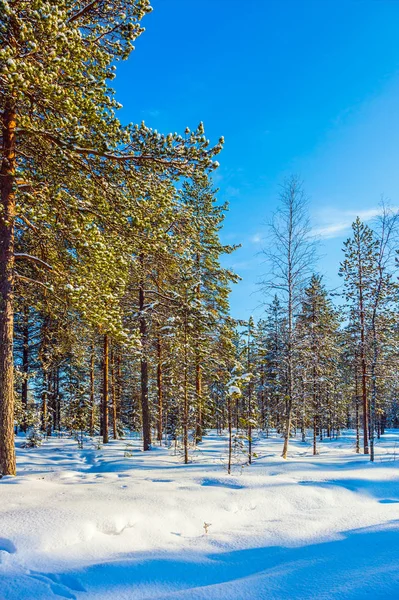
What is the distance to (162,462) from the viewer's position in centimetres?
1233

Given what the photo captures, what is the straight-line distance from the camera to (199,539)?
4961 mm

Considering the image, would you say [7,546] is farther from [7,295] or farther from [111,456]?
[111,456]

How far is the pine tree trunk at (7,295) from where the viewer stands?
7.54m

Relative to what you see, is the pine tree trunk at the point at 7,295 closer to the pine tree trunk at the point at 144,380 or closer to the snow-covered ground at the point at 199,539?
the snow-covered ground at the point at 199,539

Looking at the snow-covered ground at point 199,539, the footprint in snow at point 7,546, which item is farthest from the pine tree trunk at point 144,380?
the footprint in snow at point 7,546

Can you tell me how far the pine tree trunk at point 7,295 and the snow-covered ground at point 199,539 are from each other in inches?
29.8

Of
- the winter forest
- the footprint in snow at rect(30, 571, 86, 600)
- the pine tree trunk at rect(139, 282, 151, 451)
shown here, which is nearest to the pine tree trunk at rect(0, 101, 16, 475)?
the winter forest

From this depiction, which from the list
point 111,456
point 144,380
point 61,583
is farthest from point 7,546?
point 144,380

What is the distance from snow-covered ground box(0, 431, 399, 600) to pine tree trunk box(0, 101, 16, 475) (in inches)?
29.8

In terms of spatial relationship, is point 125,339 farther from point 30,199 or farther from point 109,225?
point 30,199

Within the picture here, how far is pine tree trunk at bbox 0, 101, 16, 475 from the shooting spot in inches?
297

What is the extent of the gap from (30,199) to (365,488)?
9433 millimetres

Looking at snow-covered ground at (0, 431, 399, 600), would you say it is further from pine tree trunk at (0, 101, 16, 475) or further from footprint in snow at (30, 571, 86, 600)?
pine tree trunk at (0, 101, 16, 475)

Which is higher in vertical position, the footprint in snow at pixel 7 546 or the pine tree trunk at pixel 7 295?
the pine tree trunk at pixel 7 295
